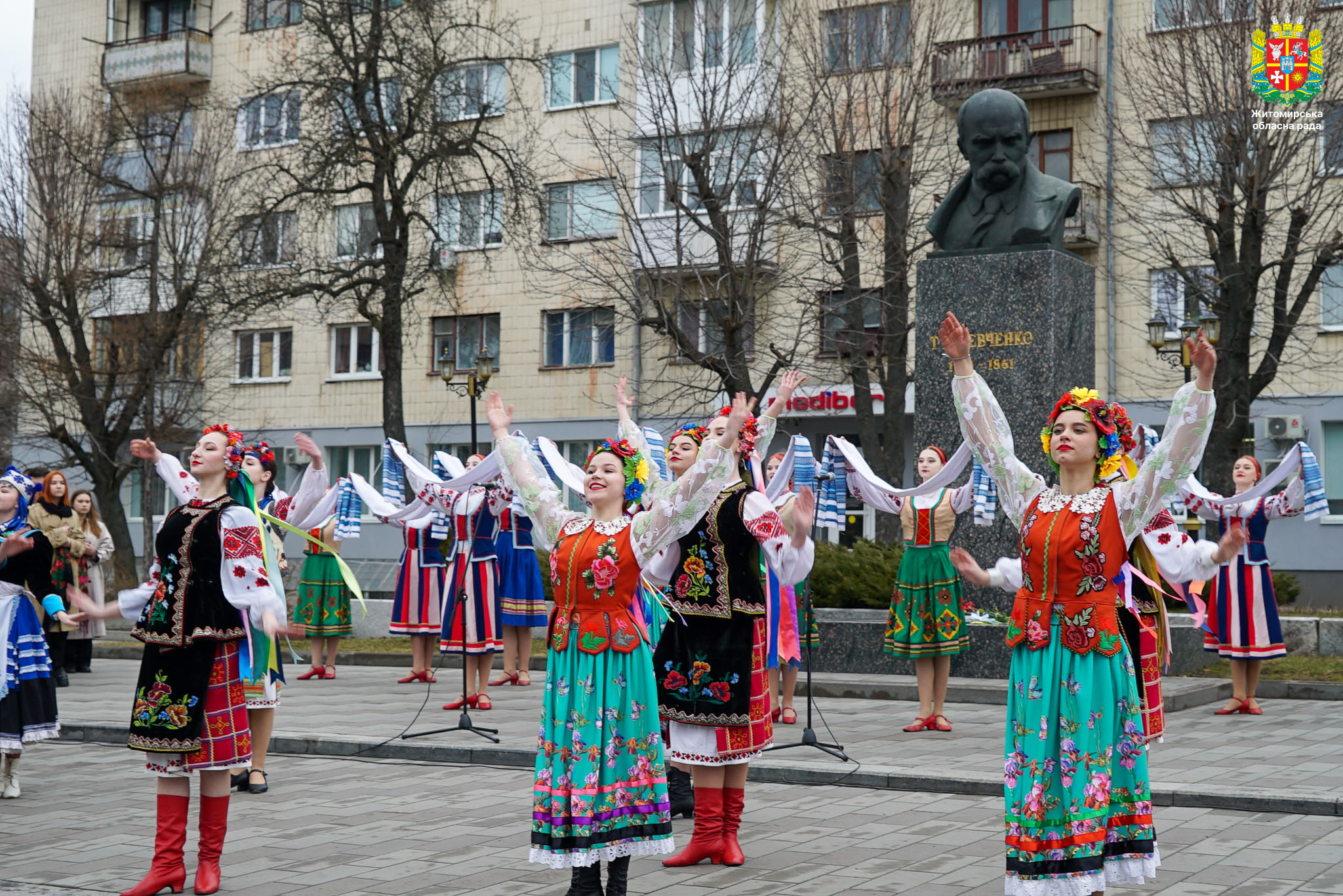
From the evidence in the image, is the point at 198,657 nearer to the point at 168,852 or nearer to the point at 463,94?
the point at 168,852

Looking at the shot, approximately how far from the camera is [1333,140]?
18.9 meters

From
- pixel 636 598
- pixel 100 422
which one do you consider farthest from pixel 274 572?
pixel 100 422

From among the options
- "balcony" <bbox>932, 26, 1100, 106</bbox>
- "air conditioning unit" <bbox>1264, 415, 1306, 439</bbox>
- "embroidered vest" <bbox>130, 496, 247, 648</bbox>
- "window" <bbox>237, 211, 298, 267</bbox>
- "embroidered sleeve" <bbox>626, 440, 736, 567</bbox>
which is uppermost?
"balcony" <bbox>932, 26, 1100, 106</bbox>

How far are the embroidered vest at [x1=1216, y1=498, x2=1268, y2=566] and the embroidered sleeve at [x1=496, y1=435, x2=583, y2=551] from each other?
298 inches

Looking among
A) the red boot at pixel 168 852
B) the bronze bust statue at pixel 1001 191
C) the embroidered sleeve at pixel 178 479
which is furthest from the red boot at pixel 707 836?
the bronze bust statue at pixel 1001 191

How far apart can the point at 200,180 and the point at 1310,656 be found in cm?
2185

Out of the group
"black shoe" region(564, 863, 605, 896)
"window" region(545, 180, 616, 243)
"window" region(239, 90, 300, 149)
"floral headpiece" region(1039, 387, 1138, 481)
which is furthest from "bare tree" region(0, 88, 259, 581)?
"floral headpiece" region(1039, 387, 1138, 481)

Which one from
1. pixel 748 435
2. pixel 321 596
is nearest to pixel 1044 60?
pixel 321 596

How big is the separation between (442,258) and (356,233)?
371 cm

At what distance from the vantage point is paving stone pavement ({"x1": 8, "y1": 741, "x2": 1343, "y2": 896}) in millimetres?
6508

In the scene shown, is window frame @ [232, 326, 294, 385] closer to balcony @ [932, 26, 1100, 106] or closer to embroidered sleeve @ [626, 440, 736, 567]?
balcony @ [932, 26, 1100, 106]

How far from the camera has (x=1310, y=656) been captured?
51.6 ft

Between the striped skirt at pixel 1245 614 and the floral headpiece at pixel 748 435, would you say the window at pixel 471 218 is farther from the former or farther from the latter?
the floral headpiece at pixel 748 435

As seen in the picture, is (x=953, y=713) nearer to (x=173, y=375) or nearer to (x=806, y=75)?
(x=806, y=75)
